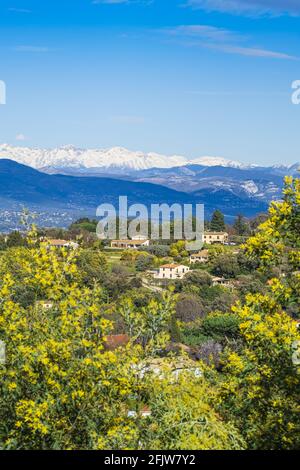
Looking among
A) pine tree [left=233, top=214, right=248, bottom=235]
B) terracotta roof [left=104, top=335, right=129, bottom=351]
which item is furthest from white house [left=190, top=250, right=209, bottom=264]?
terracotta roof [left=104, top=335, right=129, bottom=351]

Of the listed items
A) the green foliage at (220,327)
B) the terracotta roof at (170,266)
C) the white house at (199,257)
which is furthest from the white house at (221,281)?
the green foliage at (220,327)

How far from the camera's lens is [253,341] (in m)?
6.19

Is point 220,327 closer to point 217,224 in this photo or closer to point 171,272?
point 171,272

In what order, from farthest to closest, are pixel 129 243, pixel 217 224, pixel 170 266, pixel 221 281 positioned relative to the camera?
pixel 217 224 → pixel 129 243 → pixel 170 266 → pixel 221 281

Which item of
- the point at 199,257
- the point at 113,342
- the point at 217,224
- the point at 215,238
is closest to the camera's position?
the point at 113,342

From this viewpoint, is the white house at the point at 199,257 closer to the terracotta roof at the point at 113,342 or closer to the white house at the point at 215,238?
the white house at the point at 215,238

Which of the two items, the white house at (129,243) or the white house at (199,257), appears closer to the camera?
the white house at (199,257)

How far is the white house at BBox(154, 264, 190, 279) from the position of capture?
49.9 metres

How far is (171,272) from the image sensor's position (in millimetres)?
50594

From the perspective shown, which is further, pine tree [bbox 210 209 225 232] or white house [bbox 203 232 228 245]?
pine tree [bbox 210 209 225 232]

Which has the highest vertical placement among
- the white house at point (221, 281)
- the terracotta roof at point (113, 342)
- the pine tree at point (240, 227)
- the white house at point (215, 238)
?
the terracotta roof at point (113, 342)

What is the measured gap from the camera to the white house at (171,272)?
49.9 m

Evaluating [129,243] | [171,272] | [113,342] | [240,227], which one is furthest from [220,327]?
[240,227]

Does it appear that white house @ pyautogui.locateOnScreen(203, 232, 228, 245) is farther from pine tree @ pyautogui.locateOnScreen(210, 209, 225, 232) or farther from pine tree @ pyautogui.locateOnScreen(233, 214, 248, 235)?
pine tree @ pyautogui.locateOnScreen(233, 214, 248, 235)
